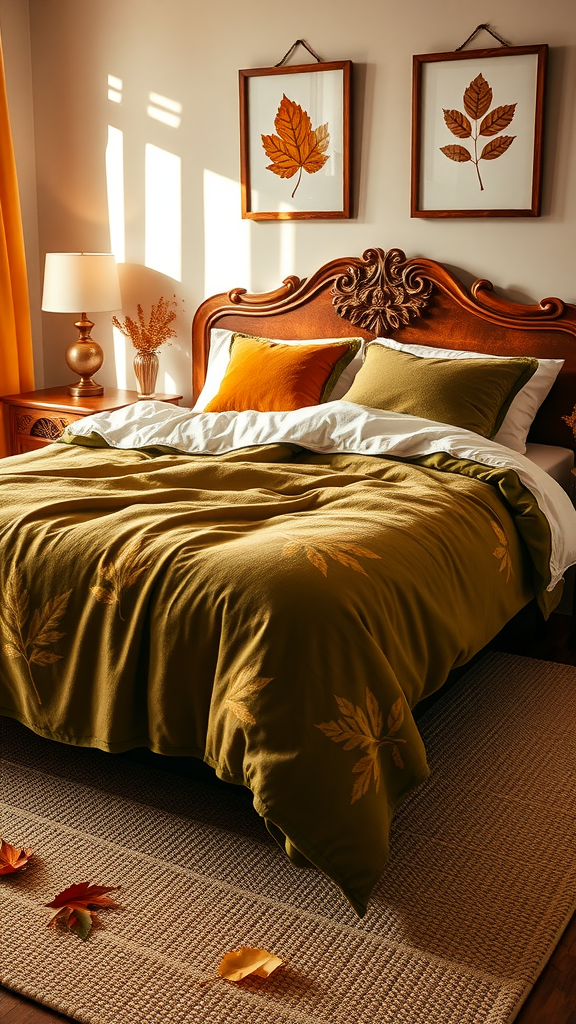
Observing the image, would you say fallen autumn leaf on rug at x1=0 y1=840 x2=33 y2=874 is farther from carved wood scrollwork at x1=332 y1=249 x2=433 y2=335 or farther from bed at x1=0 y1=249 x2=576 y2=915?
carved wood scrollwork at x1=332 y1=249 x2=433 y2=335

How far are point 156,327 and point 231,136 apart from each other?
0.89 metres

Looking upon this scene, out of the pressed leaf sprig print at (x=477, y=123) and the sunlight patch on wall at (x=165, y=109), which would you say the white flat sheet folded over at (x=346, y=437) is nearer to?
the pressed leaf sprig print at (x=477, y=123)

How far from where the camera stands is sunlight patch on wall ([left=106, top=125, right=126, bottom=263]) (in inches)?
173

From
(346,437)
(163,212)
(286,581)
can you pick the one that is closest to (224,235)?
(163,212)

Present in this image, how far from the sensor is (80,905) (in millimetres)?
1889

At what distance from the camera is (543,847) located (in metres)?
2.10

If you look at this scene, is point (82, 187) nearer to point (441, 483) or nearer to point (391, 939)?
point (441, 483)

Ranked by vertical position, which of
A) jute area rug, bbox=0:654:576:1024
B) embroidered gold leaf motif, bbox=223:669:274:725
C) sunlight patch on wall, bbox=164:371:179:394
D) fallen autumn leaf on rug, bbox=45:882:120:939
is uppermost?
sunlight patch on wall, bbox=164:371:179:394

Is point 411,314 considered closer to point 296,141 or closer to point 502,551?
point 296,141

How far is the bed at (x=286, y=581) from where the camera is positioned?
72.6 inches

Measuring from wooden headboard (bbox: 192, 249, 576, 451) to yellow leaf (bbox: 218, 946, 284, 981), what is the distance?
91.8 inches

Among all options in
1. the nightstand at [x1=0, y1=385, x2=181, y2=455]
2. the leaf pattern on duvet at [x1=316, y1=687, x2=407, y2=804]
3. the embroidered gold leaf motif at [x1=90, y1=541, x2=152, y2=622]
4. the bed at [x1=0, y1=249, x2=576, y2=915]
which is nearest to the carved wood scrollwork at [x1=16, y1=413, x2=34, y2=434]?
the nightstand at [x1=0, y1=385, x2=181, y2=455]

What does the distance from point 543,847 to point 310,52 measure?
312cm

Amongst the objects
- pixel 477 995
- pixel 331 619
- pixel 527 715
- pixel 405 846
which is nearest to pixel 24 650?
pixel 331 619
